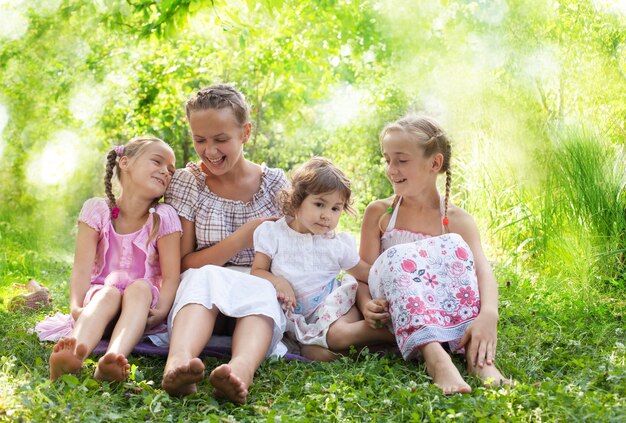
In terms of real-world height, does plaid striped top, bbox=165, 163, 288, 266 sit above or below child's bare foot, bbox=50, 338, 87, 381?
above

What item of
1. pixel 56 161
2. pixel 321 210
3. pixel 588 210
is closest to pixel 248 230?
pixel 321 210

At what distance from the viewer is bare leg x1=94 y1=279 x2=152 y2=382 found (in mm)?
2236

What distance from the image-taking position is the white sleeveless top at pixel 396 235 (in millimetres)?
3057

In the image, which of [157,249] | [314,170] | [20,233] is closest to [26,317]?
[157,249]

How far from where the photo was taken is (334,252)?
2.93m

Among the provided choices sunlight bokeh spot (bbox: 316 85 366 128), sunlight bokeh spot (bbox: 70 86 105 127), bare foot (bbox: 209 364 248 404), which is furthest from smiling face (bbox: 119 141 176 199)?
sunlight bokeh spot (bbox: 316 85 366 128)

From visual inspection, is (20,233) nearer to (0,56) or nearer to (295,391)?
(0,56)

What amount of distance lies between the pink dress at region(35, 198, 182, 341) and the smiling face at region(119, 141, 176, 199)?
112 millimetres

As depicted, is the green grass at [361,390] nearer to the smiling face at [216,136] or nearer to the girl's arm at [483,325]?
the girl's arm at [483,325]

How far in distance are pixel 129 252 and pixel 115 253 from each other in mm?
61

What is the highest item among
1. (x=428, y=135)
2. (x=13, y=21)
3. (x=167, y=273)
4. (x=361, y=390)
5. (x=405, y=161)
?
(x=13, y=21)

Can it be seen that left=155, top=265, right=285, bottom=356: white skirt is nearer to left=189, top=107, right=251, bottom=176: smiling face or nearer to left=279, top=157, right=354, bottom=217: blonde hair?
left=279, top=157, right=354, bottom=217: blonde hair

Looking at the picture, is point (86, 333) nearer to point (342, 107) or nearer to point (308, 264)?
point (308, 264)

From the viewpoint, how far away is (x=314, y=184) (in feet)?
9.27
